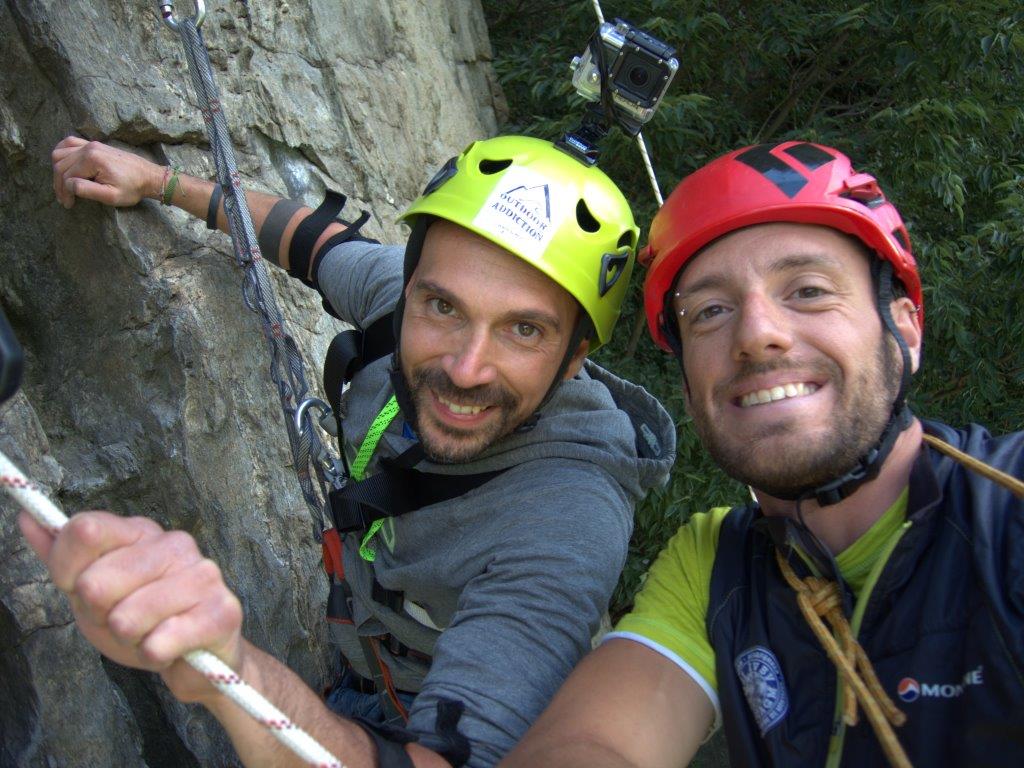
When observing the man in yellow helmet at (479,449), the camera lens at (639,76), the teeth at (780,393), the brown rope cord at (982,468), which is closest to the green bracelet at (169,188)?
the man in yellow helmet at (479,449)

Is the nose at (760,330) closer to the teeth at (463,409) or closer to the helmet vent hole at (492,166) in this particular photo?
the teeth at (463,409)

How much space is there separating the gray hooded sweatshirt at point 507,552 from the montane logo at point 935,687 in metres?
0.70

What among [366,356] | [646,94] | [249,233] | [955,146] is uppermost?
[646,94]

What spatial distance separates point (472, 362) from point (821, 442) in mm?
908

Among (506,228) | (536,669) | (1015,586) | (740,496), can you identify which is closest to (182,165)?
(506,228)

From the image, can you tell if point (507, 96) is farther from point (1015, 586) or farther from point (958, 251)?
point (1015, 586)

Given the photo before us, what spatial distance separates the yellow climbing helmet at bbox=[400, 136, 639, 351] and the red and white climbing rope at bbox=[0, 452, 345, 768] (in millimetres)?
1450

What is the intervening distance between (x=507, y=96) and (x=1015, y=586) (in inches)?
210

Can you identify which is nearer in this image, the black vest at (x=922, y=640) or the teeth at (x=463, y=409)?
the black vest at (x=922, y=640)

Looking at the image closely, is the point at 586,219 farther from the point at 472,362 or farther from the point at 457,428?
the point at 457,428

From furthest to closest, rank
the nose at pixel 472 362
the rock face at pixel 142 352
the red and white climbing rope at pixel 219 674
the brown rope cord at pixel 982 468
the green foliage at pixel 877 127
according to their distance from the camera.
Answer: the green foliage at pixel 877 127
the rock face at pixel 142 352
the nose at pixel 472 362
the brown rope cord at pixel 982 468
the red and white climbing rope at pixel 219 674

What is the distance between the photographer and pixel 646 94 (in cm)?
289

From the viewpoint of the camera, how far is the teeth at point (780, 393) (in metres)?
→ 2.12

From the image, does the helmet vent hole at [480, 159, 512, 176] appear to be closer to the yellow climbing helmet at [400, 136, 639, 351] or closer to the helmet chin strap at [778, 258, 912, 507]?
the yellow climbing helmet at [400, 136, 639, 351]
